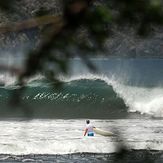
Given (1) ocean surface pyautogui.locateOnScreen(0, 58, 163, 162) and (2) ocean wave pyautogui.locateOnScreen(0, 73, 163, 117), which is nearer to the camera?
(1) ocean surface pyautogui.locateOnScreen(0, 58, 163, 162)

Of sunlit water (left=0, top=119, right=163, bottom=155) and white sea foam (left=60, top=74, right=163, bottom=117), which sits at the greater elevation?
white sea foam (left=60, top=74, right=163, bottom=117)

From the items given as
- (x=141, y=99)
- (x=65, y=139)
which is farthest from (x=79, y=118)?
(x=65, y=139)

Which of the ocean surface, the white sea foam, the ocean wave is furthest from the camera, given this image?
the ocean wave

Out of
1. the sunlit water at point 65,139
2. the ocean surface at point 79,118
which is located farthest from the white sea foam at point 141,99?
the sunlit water at point 65,139

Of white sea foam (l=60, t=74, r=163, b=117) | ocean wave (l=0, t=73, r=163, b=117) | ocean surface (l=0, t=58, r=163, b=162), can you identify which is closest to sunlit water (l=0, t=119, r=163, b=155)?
ocean surface (l=0, t=58, r=163, b=162)

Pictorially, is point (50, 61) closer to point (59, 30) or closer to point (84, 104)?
point (59, 30)

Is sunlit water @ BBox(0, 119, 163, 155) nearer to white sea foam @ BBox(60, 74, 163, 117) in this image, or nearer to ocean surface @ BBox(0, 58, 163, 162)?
ocean surface @ BBox(0, 58, 163, 162)

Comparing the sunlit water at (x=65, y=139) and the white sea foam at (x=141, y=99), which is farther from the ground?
the white sea foam at (x=141, y=99)

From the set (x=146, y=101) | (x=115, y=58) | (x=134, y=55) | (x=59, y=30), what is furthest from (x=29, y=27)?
(x=134, y=55)

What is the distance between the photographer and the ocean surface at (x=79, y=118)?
44.9ft

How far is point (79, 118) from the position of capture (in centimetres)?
2161

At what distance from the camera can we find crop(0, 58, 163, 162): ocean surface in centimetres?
1369

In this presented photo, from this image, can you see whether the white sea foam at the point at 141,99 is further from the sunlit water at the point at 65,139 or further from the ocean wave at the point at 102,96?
the sunlit water at the point at 65,139

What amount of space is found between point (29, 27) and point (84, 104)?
25258 millimetres
